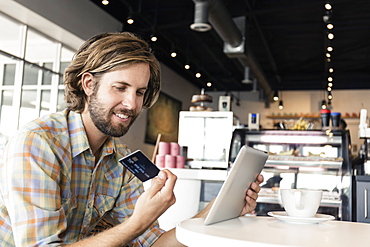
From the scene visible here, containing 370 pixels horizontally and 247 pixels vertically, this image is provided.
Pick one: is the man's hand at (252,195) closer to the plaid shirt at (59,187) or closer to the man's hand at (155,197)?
the man's hand at (155,197)

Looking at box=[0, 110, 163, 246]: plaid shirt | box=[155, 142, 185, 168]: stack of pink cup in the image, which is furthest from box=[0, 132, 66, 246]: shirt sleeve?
box=[155, 142, 185, 168]: stack of pink cup

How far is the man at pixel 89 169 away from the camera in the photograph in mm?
1262

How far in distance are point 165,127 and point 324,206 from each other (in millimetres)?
6549

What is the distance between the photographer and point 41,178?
1278mm

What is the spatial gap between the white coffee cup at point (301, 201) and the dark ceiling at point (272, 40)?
429 centimetres

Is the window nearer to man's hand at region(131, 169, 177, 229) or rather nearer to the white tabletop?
man's hand at region(131, 169, 177, 229)

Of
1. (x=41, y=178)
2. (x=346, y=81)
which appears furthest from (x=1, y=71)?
(x=346, y=81)

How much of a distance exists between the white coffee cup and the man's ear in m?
0.79

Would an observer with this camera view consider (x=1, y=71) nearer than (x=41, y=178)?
No

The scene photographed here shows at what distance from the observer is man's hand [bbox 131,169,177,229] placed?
1263mm

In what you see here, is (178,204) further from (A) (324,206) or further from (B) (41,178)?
(B) (41,178)

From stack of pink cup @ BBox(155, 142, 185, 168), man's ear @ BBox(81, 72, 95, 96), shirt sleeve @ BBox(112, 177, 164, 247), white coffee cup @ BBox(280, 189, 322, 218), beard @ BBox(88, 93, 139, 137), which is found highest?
man's ear @ BBox(81, 72, 95, 96)

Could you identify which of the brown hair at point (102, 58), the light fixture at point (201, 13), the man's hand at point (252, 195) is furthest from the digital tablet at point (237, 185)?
the light fixture at point (201, 13)

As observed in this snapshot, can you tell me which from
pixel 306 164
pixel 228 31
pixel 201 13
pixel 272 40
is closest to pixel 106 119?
pixel 306 164
